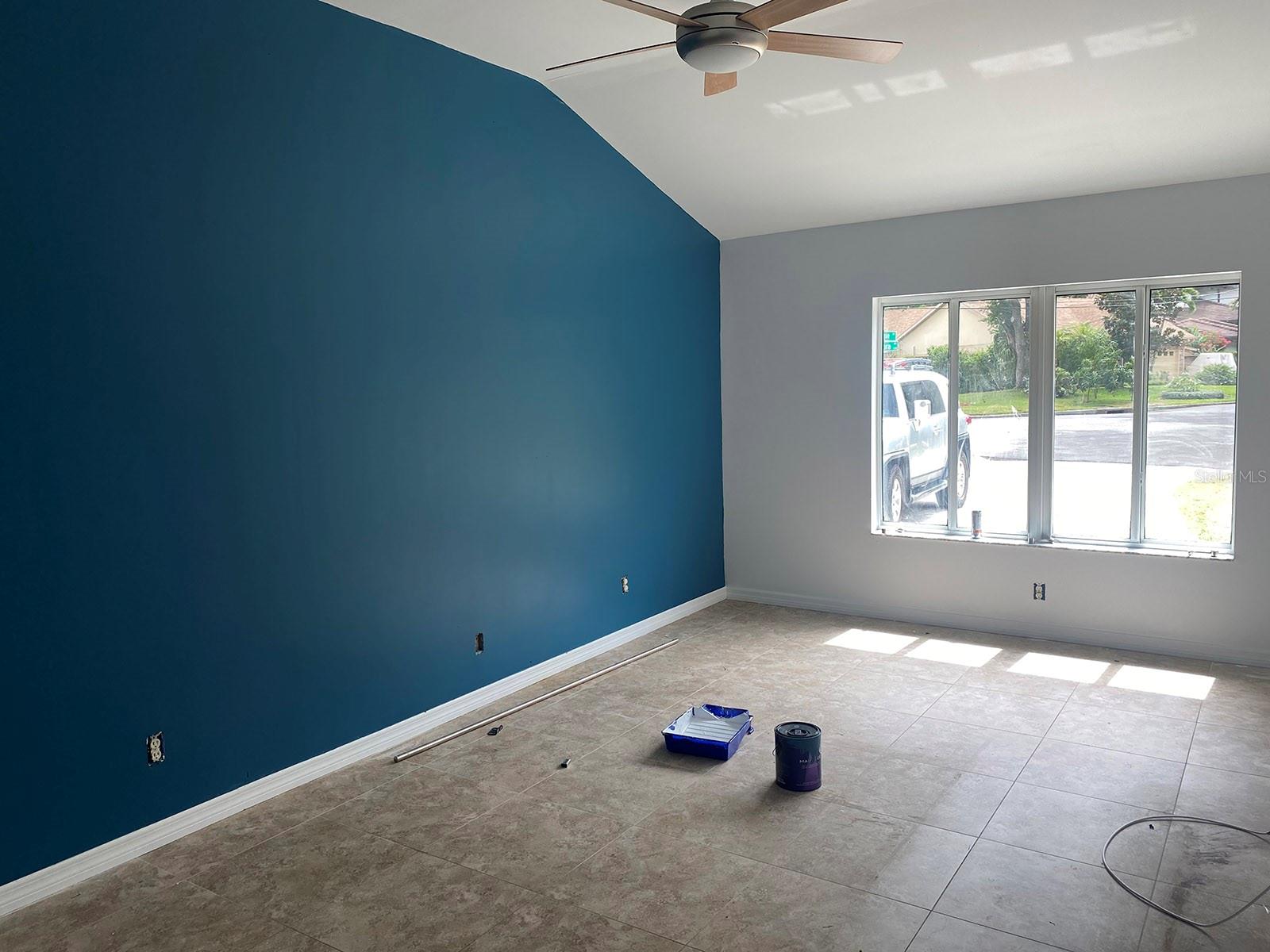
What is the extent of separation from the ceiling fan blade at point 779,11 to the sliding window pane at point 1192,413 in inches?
134

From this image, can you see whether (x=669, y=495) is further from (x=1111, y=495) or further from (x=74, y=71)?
(x=74, y=71)

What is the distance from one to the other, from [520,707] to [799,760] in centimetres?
160

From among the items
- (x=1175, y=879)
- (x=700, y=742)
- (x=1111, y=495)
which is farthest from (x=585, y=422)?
(x=1175, y=879)

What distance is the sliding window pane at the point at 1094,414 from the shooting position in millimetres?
5402

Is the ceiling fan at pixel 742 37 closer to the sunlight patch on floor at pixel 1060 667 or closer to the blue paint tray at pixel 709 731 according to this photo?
the blue paint tray at pixel 709 731

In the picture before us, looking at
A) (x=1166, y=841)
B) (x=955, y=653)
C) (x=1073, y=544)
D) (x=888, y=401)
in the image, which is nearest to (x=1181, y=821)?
(x=1166, y=841)

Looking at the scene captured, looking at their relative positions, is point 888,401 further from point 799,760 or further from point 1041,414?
point 799,760

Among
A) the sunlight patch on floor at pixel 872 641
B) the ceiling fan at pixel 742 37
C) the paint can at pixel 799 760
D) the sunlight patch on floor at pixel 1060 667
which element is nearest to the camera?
the ceiling fan at pixel 742 37

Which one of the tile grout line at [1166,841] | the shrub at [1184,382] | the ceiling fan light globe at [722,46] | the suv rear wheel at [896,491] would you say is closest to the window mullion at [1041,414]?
the shrub at [1184,382]

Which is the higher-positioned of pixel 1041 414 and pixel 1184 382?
pixel 1184 382

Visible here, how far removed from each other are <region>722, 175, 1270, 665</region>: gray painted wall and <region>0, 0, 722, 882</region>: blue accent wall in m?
1.45

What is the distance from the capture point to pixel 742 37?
308 cm

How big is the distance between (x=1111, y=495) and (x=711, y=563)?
8.78 feet

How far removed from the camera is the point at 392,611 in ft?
13.8
